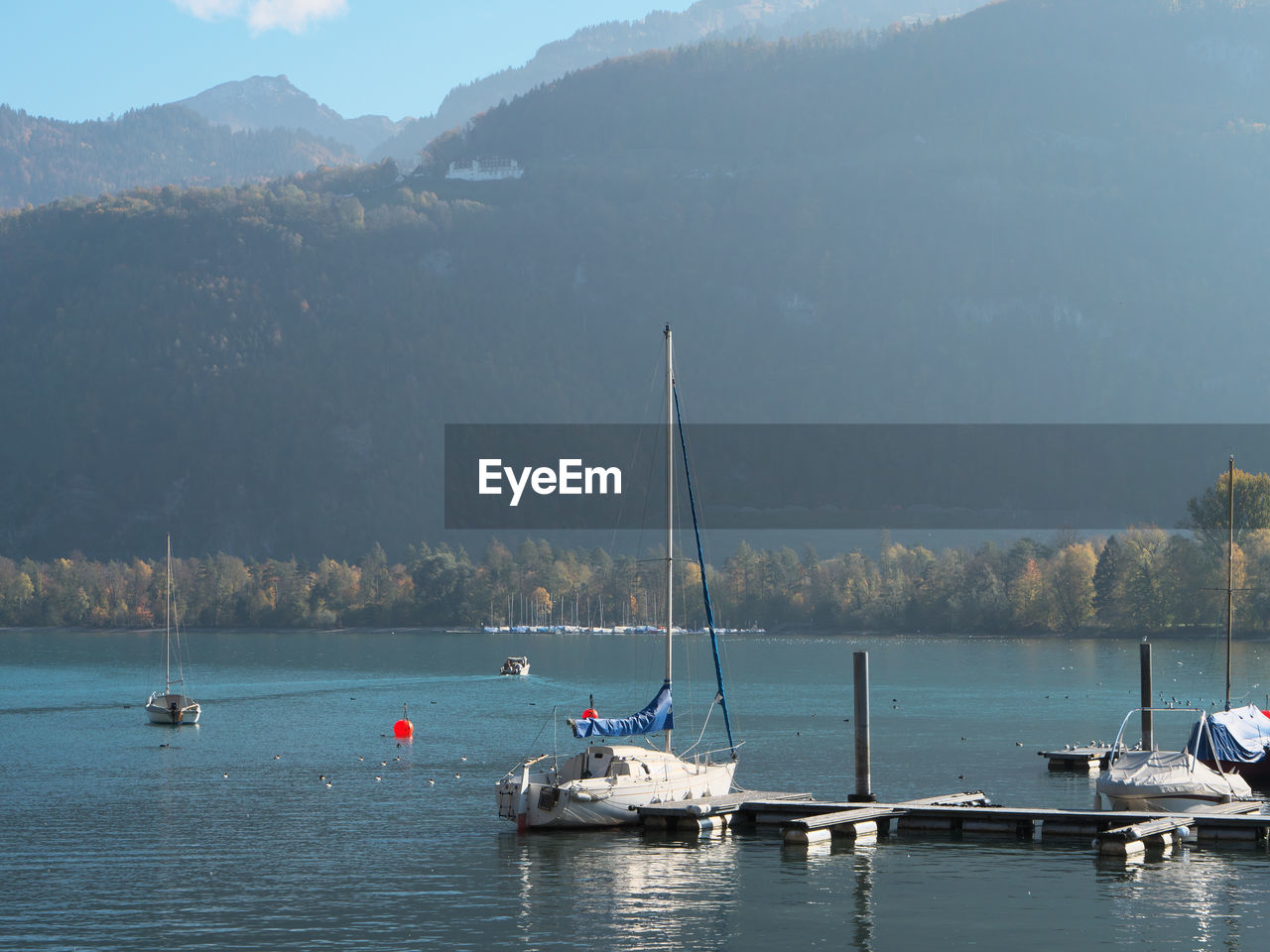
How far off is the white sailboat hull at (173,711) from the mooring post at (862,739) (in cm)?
7179

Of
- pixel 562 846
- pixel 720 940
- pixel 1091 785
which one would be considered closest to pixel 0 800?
pixel 562 846

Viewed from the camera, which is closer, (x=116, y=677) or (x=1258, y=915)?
(x=1258, y=915)

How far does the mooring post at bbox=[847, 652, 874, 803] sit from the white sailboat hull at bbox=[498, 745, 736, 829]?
596cm

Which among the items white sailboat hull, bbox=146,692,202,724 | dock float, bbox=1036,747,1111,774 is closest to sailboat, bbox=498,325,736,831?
dock float, bbox=1036,747,1111,774

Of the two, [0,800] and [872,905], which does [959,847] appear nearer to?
[872,905]

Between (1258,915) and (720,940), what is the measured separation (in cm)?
1505

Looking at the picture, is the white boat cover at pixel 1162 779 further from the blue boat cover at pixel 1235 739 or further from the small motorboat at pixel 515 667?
the small motorboat at pixel 515 667

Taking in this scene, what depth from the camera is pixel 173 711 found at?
4508 inches

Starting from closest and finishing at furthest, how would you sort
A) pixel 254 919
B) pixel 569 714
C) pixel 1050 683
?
1. pixel 254 919
2. pixel 569 714
3. pixel 1050 683

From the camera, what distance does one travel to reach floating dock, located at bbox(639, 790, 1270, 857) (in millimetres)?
50531

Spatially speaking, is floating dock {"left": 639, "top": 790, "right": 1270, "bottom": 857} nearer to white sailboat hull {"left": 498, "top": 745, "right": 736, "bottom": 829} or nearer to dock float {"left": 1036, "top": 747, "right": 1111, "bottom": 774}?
white sailboat hull {"left": 498, "top": 745, "right": 736, "bottom": 829}

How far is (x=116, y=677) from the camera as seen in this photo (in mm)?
181375

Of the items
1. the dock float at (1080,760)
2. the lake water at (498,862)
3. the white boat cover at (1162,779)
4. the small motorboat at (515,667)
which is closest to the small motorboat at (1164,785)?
the white boat cover at (1162,779)

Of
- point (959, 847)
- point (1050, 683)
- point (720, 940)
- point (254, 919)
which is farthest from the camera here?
point (1050, 683)
